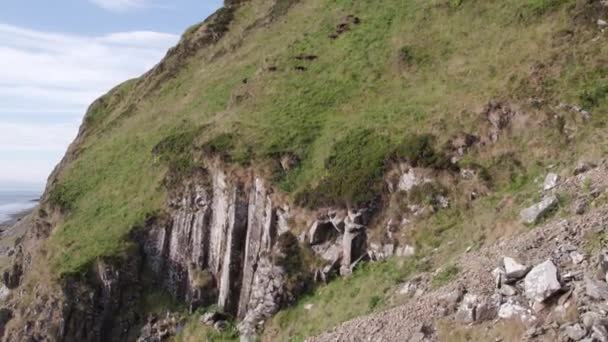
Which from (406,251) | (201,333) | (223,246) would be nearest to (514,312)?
(406,251)

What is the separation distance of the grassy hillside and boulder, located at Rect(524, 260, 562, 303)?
9304mm

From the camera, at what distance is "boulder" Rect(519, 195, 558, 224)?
66.2 feet

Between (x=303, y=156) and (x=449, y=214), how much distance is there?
1092 cm

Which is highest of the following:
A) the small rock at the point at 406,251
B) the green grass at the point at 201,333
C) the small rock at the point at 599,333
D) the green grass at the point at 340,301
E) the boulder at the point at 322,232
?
the small rock at the point at 599,333

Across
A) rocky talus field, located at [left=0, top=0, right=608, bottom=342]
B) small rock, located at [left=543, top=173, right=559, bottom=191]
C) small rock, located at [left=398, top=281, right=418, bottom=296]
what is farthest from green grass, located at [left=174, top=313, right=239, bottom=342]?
small rock, located at [left=543, top=173, right=559, bottom=191]

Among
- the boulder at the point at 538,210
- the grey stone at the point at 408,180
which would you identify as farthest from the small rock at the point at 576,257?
the grey stone at the point at 408,180

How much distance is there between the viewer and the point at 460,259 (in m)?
21.2

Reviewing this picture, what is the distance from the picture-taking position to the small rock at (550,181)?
875 inches

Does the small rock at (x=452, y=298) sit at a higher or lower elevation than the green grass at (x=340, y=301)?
higher

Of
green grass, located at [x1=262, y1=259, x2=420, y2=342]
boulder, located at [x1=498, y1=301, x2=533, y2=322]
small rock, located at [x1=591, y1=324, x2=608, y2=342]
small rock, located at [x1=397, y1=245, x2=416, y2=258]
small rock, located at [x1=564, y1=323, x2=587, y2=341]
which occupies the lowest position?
green grass, located at [x1=262, y1=259, x2=420, y2=342]

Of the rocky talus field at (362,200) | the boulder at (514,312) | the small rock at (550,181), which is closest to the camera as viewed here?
the boulder at (514,312)

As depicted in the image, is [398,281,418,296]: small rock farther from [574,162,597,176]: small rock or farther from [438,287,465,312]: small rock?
[574,162,597,176]: small rock

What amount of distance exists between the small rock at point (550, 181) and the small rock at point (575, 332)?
31.0 ft

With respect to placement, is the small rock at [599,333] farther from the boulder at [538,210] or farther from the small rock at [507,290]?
the boulder at [538,210]
